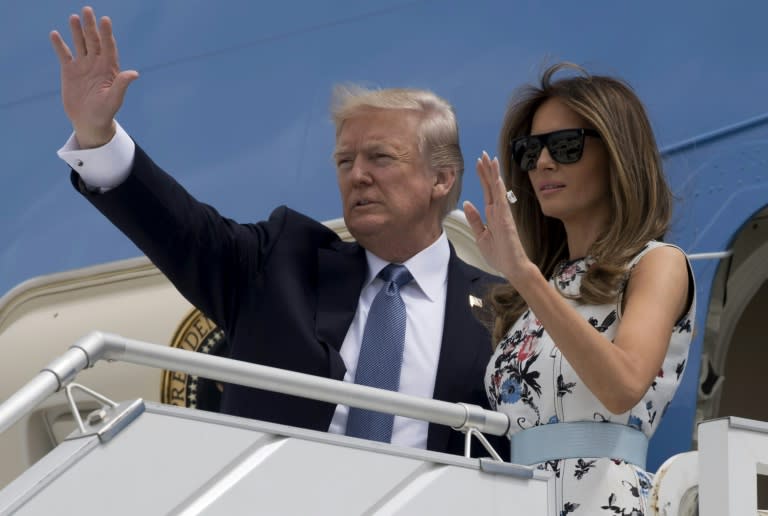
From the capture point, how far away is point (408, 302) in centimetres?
332

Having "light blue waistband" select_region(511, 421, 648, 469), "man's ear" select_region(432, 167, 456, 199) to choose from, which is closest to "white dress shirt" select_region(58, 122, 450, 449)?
"man's ear" select_region(432, 167, 456, 199)

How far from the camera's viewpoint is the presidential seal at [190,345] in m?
4.19

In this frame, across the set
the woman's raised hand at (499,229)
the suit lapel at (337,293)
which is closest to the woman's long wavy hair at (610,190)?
the woman's raised hand at (499,229)

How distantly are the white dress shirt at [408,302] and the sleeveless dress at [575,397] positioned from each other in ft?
1.51

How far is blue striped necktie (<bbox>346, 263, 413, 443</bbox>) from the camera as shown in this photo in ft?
9.98

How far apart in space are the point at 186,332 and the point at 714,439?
7.64ft

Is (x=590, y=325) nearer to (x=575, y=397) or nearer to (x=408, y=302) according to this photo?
(x=575, y=397)

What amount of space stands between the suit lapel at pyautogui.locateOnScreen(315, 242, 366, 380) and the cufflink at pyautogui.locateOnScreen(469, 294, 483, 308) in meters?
0.26

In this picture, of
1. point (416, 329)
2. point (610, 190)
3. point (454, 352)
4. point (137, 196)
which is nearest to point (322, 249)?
point (416, 329)

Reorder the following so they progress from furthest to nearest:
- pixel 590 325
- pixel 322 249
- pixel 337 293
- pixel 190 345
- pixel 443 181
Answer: pixel 190 345 < pixel 443 181 < pixel 322 249 < pixel 337 293 < pixel 590 325

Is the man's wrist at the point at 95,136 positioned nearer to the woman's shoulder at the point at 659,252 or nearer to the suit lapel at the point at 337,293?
the suit lapel at the point at 337,293

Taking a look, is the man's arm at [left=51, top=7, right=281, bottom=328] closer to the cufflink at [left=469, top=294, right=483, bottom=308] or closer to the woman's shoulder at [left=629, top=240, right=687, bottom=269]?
the cufflink at [left=469, top=294, right=483, bottom=308]

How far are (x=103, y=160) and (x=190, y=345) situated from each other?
54.6 inches

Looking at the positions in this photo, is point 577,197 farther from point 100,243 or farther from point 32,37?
point 32,37
